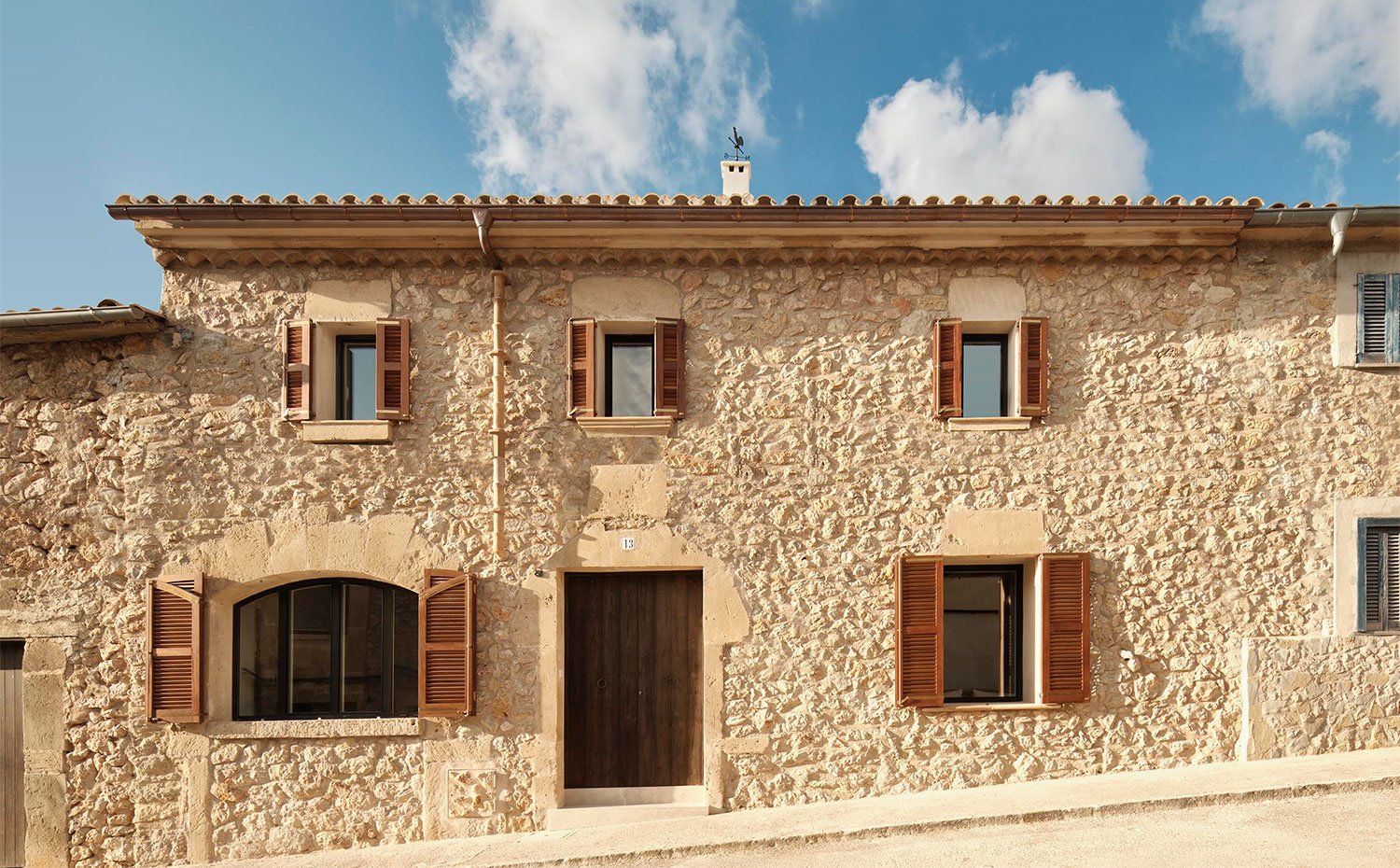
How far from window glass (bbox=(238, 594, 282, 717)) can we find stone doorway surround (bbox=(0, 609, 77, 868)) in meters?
1.23

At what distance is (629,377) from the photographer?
18.4 ft

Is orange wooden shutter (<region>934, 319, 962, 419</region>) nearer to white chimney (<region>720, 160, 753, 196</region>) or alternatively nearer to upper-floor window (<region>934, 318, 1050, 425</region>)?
upper-floor window (<region>934, 318, 1050, 425</region>)

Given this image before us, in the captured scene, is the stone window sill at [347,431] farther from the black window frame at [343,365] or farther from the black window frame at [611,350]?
the black window frame at [611,350]

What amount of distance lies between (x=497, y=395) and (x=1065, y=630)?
4996mm

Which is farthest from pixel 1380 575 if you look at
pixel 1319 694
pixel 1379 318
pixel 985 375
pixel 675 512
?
pixel 675 512

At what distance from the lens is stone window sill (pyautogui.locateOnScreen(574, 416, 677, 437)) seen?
5.28m

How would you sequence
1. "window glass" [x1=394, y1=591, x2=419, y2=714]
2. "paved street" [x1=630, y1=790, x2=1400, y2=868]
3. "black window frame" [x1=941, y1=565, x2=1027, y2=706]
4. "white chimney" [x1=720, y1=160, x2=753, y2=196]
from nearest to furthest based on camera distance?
"paved street" [x1=630, y1=790, x2=1400, y2=868], "window glass" [x1=394, y1=591, x2=419, y2=714], "black window frame" [x1=941, y1=565, x2=1027, y2=706], "white chimney" [x1=720, y1=160, x2=753, y2=196]

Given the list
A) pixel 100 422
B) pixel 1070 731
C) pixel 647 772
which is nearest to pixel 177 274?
pixel 100 422

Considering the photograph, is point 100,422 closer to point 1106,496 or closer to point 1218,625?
point 1106,496

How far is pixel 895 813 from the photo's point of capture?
15.6 ft

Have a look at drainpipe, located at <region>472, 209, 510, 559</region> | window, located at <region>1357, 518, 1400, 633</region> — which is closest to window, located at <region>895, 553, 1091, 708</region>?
window, located at <region>1357, 518, 1400, 633</region>

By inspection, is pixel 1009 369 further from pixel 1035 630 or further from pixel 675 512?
pixel 675 512

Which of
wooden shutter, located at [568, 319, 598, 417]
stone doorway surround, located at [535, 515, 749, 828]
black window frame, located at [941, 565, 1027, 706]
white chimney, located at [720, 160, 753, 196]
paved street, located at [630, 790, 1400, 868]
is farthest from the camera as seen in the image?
white chimney, located at [720, 160, 753, 196]

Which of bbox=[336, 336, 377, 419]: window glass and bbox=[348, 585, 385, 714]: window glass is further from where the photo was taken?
bbox=[336, 336, 377, 419]: window glass
